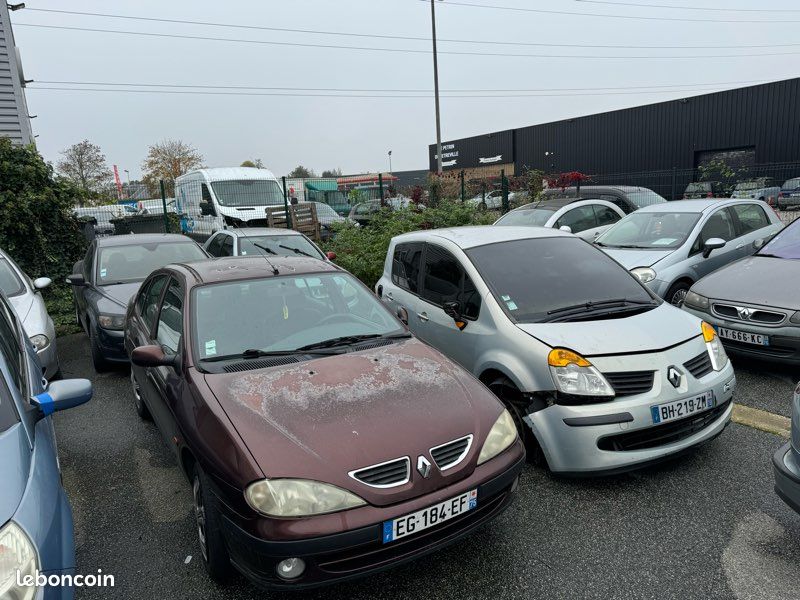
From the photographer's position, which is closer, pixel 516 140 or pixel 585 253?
pixel 585 253

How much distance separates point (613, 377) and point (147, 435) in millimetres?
3666

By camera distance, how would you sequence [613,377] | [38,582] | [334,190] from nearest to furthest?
[38,582] → [613,377] → [334,190]

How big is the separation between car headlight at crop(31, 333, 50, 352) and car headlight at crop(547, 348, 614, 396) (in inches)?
177

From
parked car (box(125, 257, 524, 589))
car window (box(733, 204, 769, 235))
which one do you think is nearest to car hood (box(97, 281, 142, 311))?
parked car (box(125, 257, 524, 589))

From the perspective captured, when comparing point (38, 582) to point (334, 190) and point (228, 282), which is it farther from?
Result: point (334, 190)

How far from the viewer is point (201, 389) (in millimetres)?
2680

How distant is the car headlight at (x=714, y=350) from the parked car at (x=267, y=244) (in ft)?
17.4

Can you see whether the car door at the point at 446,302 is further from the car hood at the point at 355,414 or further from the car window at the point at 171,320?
the car window at the point at 171,320

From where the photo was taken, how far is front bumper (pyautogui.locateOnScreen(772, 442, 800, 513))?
2436 mm

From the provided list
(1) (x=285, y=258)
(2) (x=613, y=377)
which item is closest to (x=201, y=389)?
(1) (x=285, y=258)

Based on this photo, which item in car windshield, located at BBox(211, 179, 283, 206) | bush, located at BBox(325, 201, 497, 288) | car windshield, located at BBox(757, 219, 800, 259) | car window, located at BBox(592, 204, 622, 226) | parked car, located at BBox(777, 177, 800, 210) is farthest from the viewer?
car windshield, located at BBox(211, 179, 283, 206)

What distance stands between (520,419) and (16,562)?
2734 millimetres

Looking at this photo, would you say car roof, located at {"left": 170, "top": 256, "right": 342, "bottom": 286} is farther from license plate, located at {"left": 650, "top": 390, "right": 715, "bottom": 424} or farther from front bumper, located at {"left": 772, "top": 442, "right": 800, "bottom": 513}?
front bumper, located at {"left": 772, "top": 442, "right": 800, "bottom": 513}

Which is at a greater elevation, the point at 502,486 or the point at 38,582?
the point at 38,582
